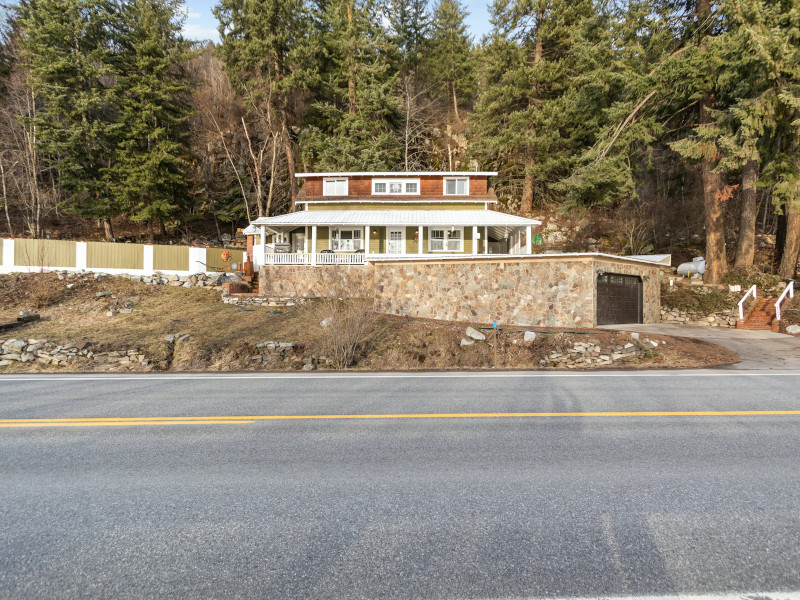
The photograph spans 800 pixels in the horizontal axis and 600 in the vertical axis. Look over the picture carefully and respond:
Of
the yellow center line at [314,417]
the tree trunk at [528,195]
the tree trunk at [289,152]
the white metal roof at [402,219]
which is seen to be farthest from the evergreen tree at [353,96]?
the yellow center line at [314,417]

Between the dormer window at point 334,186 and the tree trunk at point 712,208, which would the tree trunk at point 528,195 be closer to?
the tree trunk at point 712,208

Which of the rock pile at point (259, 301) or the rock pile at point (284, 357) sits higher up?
the rock pile at point (259, 301)

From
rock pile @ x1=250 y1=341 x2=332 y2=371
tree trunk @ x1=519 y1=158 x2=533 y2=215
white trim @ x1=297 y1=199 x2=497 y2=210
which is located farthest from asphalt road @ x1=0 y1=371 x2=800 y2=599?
tree trunk @ x1=519 y1=158 x2=533 y2=215

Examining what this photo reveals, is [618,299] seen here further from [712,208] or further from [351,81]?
[351,81]

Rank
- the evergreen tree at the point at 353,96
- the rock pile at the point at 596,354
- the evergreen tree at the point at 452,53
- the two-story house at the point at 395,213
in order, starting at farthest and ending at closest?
the evergreen tree at the point at 452,53
the evergreen tree at the point at 353,96
the two-story house at the point at 395,213
the rock pile at the point at 596,354

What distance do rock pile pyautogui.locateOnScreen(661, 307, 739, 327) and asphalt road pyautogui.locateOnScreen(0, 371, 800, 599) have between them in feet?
50.8

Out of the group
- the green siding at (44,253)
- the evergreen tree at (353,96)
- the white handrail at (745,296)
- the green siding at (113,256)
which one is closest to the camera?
the white handrail at (745,296)

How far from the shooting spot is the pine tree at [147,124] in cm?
3006

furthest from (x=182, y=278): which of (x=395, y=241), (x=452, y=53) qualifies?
(x=452, y=53)

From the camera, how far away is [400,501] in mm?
3402

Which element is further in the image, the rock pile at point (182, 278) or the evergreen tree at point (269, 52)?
the evergreen tree at point (269, 52)

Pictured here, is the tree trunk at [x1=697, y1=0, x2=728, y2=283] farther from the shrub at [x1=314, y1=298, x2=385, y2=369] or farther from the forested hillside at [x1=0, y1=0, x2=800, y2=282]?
the shrub at [x1=314, y1=298, x2=385, y2=369]

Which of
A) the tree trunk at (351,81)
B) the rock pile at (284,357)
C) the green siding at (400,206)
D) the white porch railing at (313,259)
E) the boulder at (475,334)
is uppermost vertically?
the tree trunk at (351,81)

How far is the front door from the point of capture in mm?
27844
